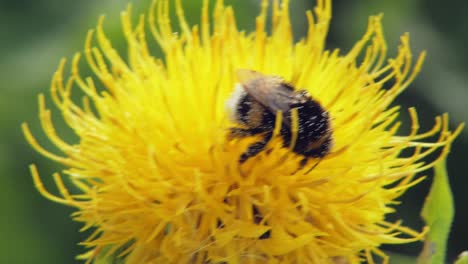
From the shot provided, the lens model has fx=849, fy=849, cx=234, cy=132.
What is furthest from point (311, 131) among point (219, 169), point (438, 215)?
point (438, 215)

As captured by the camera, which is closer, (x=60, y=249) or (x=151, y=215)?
(x=151, y=215)

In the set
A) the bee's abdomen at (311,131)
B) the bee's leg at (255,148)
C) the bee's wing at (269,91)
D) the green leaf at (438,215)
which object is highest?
the bee's wing at (269,91)

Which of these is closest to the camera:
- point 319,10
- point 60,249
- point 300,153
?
point 300,153

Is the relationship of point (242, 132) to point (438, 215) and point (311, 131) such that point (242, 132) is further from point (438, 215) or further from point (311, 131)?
point (438, 215)

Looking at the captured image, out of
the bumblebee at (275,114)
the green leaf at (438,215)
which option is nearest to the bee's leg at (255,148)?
the bumblebee at (275,114)

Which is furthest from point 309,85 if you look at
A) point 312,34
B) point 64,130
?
point 64,130

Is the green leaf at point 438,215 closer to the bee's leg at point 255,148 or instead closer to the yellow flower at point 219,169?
the yellow flower at point 219,169

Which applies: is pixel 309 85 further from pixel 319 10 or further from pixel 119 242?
pixel 119 242
